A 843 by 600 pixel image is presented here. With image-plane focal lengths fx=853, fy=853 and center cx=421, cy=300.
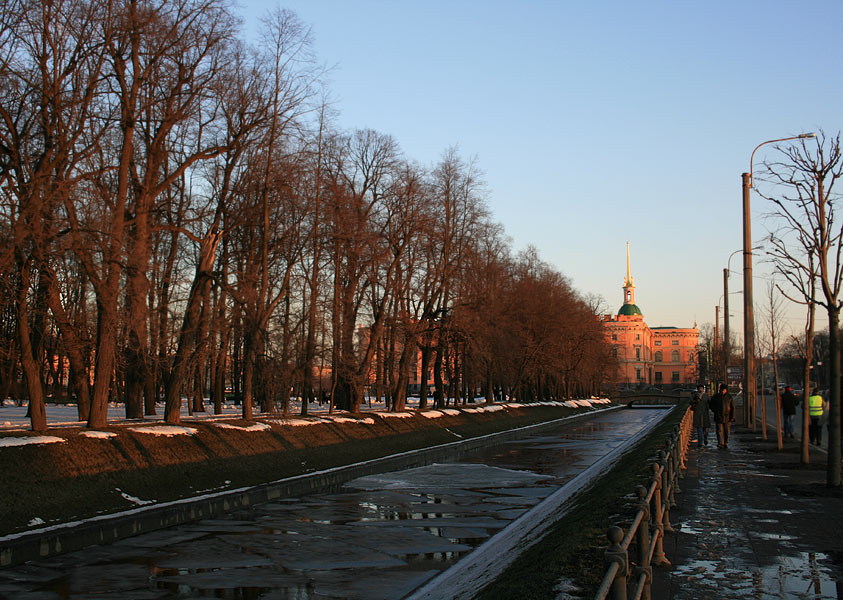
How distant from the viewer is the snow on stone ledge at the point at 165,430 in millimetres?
19188

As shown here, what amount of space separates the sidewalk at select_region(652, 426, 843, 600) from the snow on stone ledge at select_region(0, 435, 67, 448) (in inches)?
441

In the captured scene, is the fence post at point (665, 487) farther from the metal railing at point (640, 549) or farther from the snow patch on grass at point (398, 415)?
the snow patch on grass at point (398, 415)

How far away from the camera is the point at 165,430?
19828 millimetres

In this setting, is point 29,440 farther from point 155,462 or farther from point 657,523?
point 657,523

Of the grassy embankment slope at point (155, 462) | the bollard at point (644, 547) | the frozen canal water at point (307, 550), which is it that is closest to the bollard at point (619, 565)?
the bollard at point (644, 547)

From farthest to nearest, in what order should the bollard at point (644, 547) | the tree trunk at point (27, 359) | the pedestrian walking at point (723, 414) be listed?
the pedestrian walking at point (723, 414), the tree trunk at point (27, 359), the bollard at point (644, 547)

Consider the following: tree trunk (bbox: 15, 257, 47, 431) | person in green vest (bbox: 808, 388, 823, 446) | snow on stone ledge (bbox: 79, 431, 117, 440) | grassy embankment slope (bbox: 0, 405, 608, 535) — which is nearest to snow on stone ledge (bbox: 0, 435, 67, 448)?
grassy embankment slope (bbox: 0, 405, 608, 535)

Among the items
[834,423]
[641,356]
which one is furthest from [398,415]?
[641,356]

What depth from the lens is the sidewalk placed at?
7.82m

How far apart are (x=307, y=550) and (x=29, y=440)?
266 inches

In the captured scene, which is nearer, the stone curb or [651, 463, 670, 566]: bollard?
[651, 463, 670, 566]: bollard

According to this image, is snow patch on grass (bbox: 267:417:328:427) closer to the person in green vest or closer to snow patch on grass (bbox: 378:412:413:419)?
snow patch on grass (bbox: 378:412:413:419)

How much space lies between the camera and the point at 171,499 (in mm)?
15977

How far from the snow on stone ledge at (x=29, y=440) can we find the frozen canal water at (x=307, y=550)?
3651 millimetres
